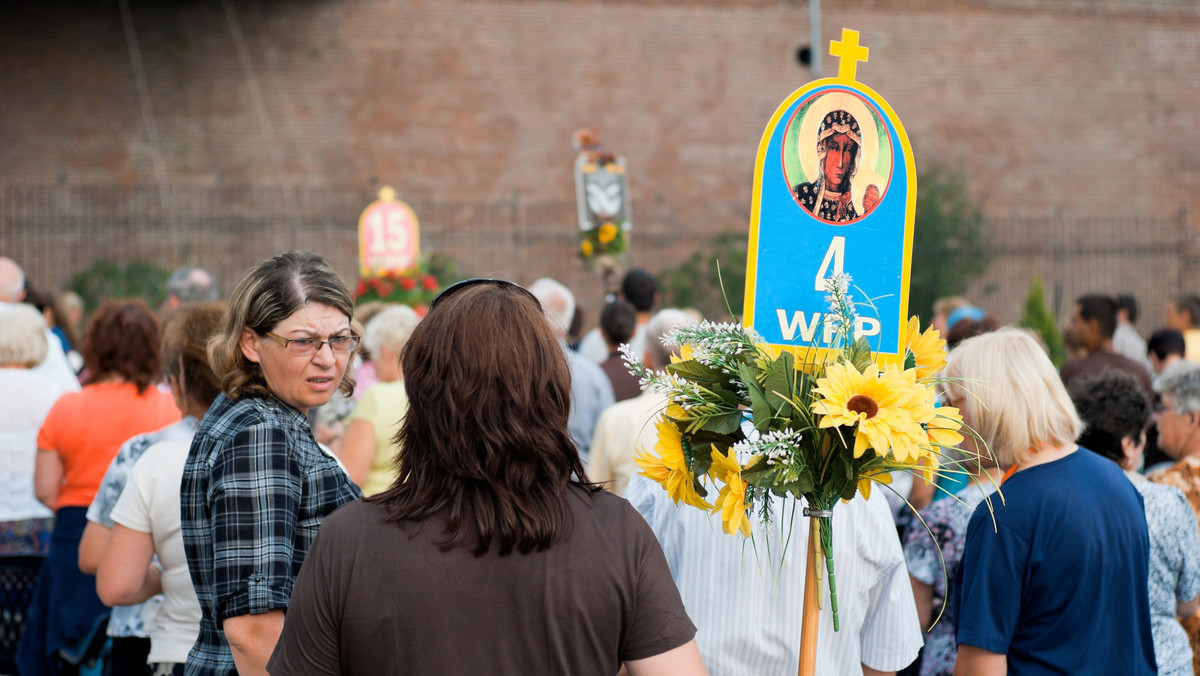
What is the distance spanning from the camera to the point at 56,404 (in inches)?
178

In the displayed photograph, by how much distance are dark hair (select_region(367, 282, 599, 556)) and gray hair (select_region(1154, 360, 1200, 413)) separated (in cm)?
316

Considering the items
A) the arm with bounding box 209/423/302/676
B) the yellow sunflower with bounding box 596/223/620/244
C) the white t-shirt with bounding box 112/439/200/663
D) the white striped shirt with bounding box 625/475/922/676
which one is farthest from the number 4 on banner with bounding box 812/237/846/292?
the yellow sunflower with bounding box 596/223/620/244

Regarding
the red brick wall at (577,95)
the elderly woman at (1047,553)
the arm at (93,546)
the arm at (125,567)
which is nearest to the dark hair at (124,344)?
the arm at (93,546)

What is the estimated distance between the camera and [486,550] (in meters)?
1.73

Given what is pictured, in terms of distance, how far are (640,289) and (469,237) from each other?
1040cm

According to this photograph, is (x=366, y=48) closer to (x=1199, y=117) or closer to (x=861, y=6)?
(x=861, y=6)

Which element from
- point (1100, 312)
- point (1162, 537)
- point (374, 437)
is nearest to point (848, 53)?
point (1162, 537)

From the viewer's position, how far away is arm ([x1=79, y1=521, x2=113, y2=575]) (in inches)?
128

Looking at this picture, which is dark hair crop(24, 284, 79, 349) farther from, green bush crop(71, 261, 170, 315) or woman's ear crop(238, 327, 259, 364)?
green bush crop(71, 261, 170, 315)

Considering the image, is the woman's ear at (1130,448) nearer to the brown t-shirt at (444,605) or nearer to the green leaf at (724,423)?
the green leaf at (724,423)

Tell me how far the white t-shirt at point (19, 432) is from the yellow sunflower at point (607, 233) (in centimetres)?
533

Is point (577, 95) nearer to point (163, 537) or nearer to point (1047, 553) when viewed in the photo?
point (163, 537)

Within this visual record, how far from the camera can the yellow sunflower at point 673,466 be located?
87.9 inches

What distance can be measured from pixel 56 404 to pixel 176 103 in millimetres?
13193
